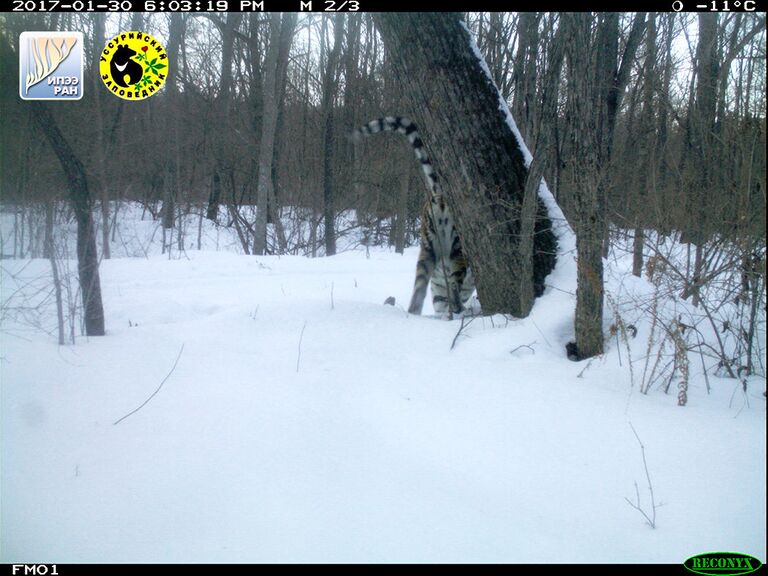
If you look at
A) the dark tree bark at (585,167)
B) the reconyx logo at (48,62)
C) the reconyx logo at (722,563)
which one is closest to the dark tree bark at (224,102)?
the reconyx logo at (48,62)

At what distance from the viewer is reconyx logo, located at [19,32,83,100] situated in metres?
3.61

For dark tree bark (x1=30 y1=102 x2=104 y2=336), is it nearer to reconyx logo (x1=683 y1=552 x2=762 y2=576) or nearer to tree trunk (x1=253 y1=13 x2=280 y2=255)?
reconyx logo (x1=683 y1=552 x2=762 y2=576)

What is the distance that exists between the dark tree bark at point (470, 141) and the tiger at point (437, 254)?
118 centimetres

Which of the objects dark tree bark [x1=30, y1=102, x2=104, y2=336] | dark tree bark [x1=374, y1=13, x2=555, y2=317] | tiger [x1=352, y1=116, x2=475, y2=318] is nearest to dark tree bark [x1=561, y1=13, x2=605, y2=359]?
dark tree bark [x1=374, y1=13, x2=555, y2=317]

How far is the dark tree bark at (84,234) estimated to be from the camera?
4469 mm

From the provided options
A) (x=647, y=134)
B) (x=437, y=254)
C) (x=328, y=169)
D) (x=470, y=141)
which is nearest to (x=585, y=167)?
(x=470, y=141)

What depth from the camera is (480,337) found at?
4543 millimetres

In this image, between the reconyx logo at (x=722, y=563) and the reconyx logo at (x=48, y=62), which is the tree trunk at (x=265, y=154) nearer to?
the reconyx logo at (x=48, y=62)

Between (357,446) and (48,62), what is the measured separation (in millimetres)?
2857

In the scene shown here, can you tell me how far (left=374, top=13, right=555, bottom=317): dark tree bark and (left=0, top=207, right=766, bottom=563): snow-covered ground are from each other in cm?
72

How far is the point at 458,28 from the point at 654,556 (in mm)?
4148

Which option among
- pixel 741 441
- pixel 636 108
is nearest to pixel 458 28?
pixel 741 441

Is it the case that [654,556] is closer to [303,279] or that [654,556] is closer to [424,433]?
[424,433]

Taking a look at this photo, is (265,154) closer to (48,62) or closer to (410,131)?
(410,131)
